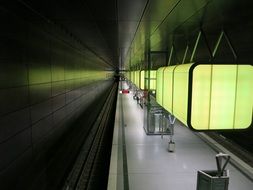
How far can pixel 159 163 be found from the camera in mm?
5117

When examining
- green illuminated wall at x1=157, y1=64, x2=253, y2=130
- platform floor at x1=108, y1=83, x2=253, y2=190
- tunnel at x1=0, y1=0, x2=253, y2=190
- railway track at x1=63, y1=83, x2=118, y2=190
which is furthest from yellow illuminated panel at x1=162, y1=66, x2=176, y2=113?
railway track at x1=63, y1=83, x2=118, y2=190

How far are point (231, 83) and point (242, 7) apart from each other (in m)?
1.12

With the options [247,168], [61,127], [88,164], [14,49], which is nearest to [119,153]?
[61,127]

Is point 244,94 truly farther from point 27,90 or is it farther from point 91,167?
point 91,167

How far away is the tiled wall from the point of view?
116 inches

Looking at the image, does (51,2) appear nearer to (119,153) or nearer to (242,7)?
(242,7)

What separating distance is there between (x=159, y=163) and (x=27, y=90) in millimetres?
3022

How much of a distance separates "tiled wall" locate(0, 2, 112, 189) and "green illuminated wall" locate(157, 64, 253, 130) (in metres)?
2.12

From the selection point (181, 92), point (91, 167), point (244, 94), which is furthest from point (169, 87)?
point (91, 167)

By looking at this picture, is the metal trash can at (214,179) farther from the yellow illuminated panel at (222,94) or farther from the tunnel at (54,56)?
the yellow illuminated panel at (222,94)

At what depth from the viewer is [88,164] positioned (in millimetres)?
7504

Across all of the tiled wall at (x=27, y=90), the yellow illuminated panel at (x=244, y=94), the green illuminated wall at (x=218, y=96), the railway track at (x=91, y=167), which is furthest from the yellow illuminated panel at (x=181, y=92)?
the railway track at (x=91, y=167)

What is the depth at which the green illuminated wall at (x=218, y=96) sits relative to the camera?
219 cm

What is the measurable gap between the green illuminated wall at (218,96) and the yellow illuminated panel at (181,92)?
0.06ft
